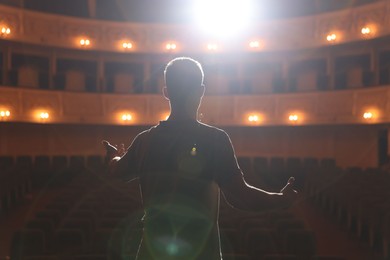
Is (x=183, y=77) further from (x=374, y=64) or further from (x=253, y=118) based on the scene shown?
(x=374, y=64)

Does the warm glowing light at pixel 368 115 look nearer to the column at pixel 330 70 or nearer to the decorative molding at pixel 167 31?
the column at pixel 330 70

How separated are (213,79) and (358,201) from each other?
541 inches

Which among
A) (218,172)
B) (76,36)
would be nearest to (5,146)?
(76,36)

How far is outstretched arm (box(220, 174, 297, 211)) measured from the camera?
6.89 feet

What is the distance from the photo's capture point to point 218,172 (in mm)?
2121

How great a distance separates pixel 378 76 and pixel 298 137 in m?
4.34

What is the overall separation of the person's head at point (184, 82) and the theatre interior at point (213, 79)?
1402cm

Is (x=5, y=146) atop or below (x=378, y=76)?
below

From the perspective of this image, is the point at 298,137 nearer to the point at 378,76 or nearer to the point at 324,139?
the point at 324,139

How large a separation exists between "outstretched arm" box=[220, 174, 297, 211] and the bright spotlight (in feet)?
70.0

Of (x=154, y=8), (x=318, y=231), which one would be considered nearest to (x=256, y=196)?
(x=318, y=231)

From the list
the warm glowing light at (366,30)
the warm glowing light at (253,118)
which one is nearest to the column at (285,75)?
the warm glowing light at (253,118)

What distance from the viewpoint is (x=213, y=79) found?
2252 cm

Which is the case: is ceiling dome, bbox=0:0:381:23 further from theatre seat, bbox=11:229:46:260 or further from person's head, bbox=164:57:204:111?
person's head, bbox=164:57:204:111
